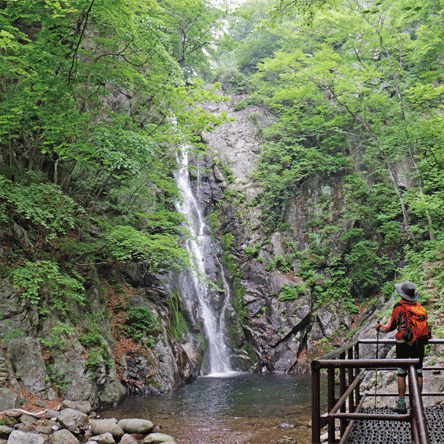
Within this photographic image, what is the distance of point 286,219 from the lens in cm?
1769

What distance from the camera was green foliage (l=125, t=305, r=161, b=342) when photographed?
35.5ft

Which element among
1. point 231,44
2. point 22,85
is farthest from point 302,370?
point 231,44

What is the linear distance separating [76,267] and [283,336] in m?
9.12

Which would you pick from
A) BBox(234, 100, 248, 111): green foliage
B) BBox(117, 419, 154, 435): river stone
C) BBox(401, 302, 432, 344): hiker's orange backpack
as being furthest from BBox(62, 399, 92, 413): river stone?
BBox(234, 100, 248, 111): green foliage

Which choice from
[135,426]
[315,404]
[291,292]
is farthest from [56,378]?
[291,292]

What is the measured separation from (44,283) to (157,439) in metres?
4.30

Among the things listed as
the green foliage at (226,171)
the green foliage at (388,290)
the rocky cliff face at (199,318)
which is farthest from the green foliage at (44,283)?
the green foliage at (226,171)

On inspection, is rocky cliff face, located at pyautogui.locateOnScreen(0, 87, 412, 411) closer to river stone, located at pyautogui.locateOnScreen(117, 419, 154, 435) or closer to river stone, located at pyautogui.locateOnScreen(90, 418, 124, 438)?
river stone, located at pyautogui.locateOnScreen(90, 418, 124, 438)

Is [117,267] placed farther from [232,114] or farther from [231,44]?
[232,114]

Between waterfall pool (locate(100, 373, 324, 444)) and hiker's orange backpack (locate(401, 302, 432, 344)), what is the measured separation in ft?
11.5

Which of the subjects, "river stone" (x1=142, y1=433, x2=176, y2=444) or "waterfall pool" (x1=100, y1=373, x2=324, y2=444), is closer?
"river stone" (x1=142, y1=433, x2=176, y2=444)

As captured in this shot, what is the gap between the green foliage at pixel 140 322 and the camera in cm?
1082

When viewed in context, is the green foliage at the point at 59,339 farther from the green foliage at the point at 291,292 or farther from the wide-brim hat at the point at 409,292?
the green foliage at the point at 291,292

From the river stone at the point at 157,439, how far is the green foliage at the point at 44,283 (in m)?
3.33
